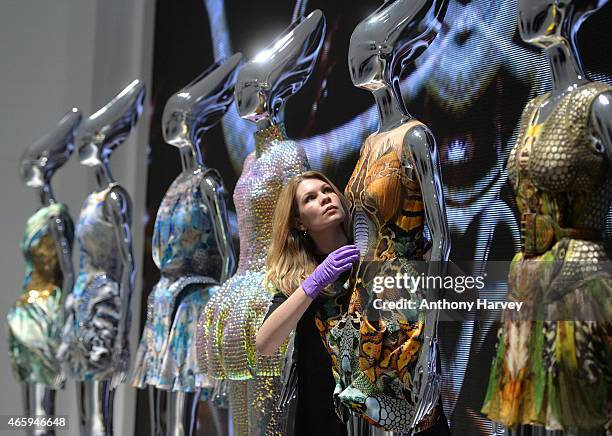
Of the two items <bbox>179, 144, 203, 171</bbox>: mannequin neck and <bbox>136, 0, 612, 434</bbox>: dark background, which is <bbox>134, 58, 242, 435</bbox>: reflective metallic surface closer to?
<bbox>179, 144, 203, 171</bbox>: mannequin neck

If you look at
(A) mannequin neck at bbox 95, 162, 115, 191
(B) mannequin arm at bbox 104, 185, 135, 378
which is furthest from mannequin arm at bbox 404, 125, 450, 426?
(A) mannequin neck at bbox 95, 162, 115, 191

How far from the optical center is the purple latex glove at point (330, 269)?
256cm

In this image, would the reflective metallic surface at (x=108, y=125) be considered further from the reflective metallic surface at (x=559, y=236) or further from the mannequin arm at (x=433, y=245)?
the reflective metallic surface at (x=559, y=236)

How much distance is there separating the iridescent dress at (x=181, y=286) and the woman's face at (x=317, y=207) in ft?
2.84

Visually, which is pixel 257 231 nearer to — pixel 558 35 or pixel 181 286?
pixel 181 286

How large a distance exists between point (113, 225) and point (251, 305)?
129 cm

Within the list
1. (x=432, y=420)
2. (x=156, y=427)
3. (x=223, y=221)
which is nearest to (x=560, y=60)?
(x=432, y=420)

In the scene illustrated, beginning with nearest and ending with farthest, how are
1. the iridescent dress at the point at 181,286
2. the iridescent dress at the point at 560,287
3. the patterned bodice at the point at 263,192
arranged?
the iridescent dress at the point at 560,287, the patterned bodice at the point at 263,192, the iridescent dress at the point at 181,286

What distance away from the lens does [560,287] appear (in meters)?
2.16

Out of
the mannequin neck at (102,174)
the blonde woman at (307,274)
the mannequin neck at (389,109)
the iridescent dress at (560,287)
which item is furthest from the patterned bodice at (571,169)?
the mannequin neck at (102,174)

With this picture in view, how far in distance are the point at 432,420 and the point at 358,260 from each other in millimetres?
494

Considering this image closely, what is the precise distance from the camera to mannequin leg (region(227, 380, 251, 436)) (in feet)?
9.96

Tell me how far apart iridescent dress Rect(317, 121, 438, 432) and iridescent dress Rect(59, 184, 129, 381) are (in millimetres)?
1623

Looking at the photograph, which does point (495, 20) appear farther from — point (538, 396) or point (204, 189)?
point (538, 396)
